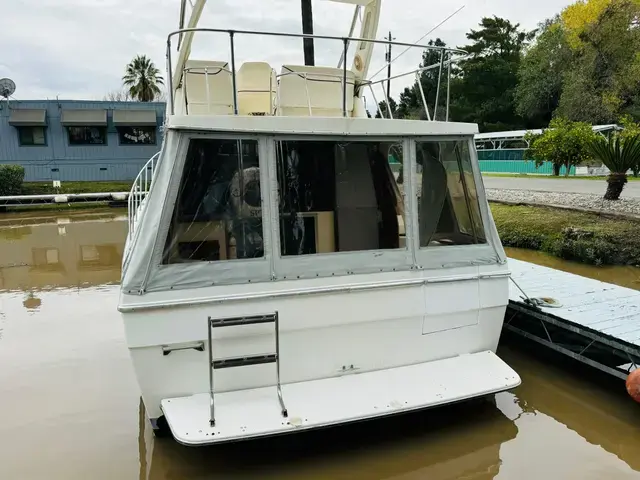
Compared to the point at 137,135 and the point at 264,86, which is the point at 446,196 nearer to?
the point at 264,86

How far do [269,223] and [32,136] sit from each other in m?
26.7

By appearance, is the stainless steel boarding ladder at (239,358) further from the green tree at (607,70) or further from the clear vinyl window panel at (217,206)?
the green tree at (607,70)

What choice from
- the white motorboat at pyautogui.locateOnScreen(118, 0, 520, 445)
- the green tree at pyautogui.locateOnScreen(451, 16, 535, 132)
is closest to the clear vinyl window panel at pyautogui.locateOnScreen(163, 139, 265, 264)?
the white motorboat at pyautogui.locateOnScreen(118, 0, 520, 445)

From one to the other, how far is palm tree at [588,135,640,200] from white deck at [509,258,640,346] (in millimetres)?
6782

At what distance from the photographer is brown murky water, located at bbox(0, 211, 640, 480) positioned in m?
3.88

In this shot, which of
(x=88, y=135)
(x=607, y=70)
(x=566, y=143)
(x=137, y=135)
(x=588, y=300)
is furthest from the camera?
(x=607, y=70)

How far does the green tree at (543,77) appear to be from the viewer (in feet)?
125

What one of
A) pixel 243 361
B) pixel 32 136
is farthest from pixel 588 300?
pixel 32 136

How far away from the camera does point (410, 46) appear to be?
4.34 m

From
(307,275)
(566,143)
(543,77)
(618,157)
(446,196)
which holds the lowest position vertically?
(307,275)

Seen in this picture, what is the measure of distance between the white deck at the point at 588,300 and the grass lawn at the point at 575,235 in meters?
3.09

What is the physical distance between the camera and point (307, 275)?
12.7 feet

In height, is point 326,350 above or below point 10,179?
below

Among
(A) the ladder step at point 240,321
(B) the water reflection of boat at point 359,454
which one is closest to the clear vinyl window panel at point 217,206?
(A) the ladder step at point 240,321
